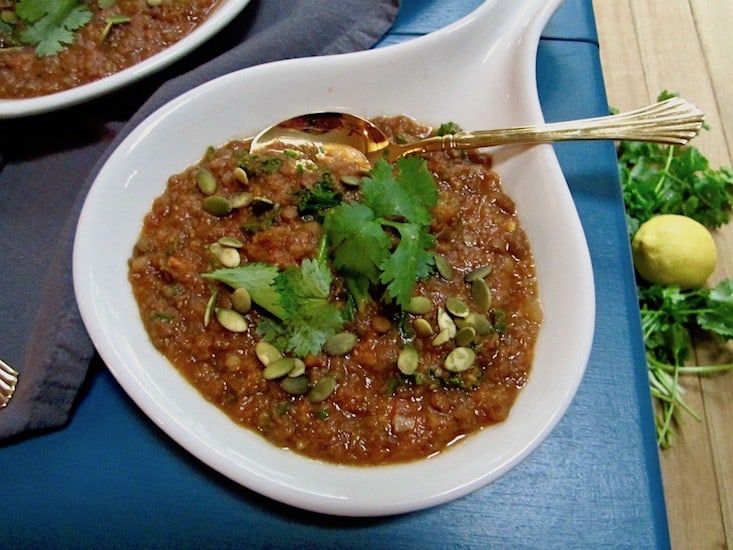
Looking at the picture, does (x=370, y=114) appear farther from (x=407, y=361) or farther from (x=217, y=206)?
(x=407, y=361)

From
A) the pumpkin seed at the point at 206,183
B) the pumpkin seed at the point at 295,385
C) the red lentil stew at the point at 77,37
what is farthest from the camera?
the red lentil stew at the point at 77,37

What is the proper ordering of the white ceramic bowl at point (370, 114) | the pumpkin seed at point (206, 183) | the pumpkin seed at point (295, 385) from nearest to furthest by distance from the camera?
1. the white ceramic bowl at point (370, 114)
2. the pumpkin seed at point (295, 385)
3. the pumpkin seed at point (206, 183)

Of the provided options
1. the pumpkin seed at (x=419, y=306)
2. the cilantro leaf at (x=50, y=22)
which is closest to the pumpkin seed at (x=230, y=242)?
the pumpkin seed at (x=419, y=306)

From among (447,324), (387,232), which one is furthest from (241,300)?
(447,324)

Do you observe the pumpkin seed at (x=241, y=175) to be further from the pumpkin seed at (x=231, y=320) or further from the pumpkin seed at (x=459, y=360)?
the pumpkin seed at (x=459, y=360)

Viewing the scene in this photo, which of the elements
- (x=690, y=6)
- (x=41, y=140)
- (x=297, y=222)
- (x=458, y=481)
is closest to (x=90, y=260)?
(x=297, y=222)

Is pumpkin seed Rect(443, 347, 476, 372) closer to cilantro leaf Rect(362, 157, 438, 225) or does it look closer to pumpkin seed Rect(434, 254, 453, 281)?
pumpkin seed Rect(434, 254, 453, 281)

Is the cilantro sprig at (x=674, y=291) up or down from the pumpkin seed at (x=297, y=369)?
up

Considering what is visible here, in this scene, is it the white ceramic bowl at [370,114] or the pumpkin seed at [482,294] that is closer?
the white ceramic bowl at [370,114]
